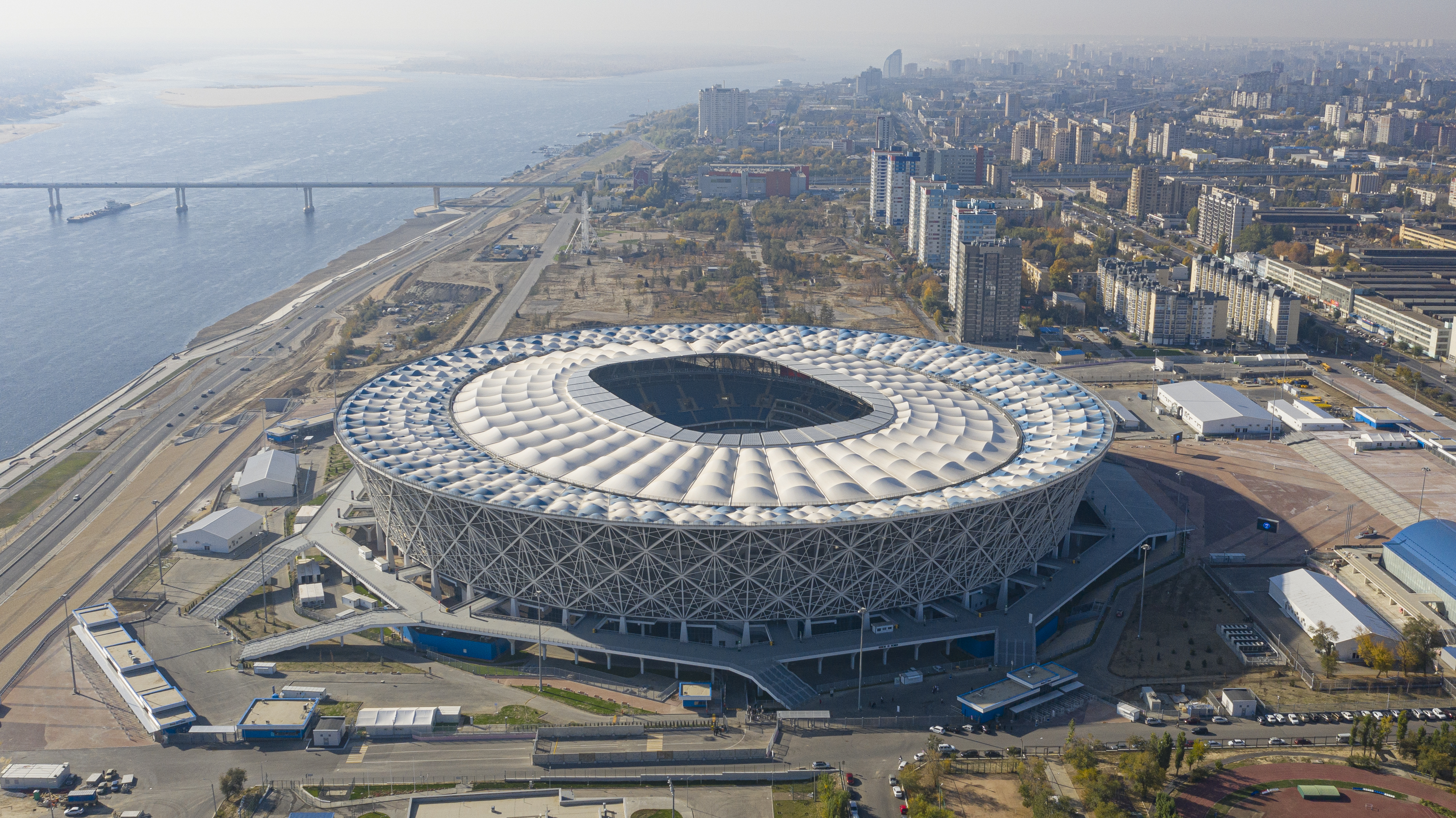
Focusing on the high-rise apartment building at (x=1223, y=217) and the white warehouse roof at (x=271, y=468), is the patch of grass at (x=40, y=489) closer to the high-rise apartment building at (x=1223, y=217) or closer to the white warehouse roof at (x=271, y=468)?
the white warehouse roof at (x=271, y=468)

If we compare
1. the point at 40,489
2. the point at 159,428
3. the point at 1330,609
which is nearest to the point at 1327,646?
the point at 1330,609

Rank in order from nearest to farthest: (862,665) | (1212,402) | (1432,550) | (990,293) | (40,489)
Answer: (862,665) < (1432,550) < (40,489) < (1212,402) < (990,293)

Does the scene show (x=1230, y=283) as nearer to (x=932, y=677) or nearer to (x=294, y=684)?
(x=932, y=677)

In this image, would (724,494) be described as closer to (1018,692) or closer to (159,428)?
(1018,692)

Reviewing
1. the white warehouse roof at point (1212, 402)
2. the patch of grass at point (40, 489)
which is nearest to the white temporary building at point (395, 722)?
the patch of grass at point (40, 489)

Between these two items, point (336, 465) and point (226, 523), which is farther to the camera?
point (336, 465)

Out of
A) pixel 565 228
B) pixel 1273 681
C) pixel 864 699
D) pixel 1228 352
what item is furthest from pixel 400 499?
pixel 565 228

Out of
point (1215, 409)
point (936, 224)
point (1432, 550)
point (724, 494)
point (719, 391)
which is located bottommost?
point (1432, 550)
